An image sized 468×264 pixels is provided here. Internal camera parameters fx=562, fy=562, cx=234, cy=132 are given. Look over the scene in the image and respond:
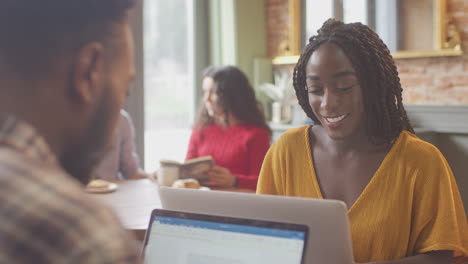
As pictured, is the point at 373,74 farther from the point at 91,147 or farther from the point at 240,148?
the point at 240,148

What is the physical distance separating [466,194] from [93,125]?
11.1 ft

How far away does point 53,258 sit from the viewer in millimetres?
387

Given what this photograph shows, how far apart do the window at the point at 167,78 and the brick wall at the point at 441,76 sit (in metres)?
1.73

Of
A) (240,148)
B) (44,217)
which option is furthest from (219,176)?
(44,217)

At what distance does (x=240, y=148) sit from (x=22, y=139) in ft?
8.86

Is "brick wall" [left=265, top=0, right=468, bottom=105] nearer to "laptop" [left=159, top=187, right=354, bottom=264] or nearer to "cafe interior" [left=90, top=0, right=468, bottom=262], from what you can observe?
"cafe interior" [left=90, top=0, right=468, bottom=262]

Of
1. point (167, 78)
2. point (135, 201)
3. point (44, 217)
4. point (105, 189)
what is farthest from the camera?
point (167, 78)

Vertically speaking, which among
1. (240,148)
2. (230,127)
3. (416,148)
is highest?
(416,148)

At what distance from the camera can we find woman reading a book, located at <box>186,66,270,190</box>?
10.3 ft

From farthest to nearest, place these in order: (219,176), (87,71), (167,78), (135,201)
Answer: (167,78), (219,176), (135,201), (87,71)

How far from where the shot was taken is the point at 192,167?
2.67 m

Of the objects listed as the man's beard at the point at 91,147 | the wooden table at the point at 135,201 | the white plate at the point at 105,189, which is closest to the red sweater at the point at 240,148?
the wooden table at the point at 135,201

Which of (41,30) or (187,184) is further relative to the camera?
(187,184)

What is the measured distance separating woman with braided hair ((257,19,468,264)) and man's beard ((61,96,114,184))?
3.28 ft
